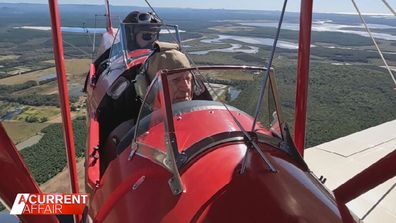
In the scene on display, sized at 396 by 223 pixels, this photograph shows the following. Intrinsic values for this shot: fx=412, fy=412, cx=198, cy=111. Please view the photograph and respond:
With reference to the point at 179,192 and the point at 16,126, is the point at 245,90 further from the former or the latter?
the point at 16,126

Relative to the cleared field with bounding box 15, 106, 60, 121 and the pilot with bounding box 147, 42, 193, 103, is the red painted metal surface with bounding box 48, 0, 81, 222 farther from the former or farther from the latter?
the cleared field with bounding box 15, 106, 60, 121

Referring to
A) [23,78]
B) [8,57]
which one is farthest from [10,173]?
[8,57]

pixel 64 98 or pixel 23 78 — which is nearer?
pixel 64 98

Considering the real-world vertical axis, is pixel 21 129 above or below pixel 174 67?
below

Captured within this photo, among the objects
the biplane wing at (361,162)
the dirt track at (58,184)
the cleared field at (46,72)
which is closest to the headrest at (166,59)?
the biplane wing at (361,162)

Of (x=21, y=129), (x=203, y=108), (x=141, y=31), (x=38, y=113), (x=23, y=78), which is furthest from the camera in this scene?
(x=23, y=78)

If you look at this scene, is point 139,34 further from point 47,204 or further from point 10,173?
point 10,173

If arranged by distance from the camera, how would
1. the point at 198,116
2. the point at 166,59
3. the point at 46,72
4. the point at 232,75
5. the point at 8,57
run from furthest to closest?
the point at 8,57
the point at 46,72
the point at 166,59
the point at 232,75
the point at 198,116

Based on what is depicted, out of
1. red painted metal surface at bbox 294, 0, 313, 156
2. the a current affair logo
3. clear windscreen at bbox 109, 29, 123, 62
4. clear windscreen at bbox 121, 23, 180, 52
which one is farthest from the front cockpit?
clear windscreen at bbox 121, 23, 180, 52
